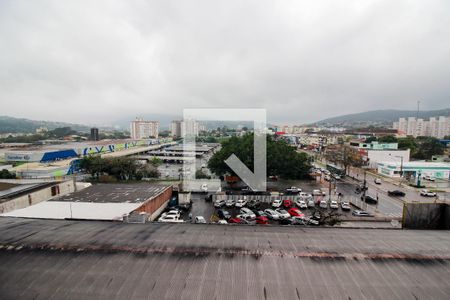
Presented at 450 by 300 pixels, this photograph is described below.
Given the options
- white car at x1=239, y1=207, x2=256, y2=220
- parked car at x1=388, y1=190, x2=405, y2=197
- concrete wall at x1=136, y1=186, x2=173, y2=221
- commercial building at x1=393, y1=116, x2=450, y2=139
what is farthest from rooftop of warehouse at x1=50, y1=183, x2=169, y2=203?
commercial building at x1=393, y1=116, x2=450, y2=139

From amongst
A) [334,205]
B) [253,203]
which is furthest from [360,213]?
[253,203]

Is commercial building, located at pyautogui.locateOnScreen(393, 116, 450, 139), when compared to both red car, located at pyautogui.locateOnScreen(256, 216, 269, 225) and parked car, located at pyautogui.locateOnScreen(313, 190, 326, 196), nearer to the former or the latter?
parked car, located at pyautogui.locateOnScreen(313, 190, 326, 196)

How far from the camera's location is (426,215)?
5.59m

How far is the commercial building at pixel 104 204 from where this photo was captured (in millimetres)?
7182

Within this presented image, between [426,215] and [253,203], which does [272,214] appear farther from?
[426,215]

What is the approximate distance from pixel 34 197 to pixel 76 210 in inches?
96.2

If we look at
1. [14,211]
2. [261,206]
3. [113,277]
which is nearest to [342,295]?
[113,277]

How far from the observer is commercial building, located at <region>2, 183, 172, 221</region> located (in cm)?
718

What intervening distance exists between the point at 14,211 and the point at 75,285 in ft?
22.8

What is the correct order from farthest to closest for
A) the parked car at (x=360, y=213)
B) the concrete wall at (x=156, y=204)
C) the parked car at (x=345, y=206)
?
the parked car at (x=345, y=206), the parked car at (x=360, y=213), the concrete wall at (x=156, y=204)

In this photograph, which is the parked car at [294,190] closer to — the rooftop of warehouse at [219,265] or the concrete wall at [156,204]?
the concrete wall at [156,204]

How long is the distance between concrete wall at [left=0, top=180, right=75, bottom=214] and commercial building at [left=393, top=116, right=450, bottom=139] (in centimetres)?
6431

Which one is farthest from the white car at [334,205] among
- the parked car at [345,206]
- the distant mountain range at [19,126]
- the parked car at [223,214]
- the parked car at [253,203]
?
the distant mountain range at [19,126]

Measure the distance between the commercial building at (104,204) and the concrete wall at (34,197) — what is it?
37cm
